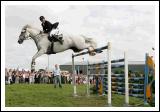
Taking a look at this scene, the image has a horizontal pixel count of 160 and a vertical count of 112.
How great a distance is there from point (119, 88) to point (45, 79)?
13950 mm

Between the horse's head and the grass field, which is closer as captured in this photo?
the grass field

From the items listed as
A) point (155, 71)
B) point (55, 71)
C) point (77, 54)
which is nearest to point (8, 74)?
point (55, 71)

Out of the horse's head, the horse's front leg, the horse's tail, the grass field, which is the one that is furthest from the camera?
the horse's head

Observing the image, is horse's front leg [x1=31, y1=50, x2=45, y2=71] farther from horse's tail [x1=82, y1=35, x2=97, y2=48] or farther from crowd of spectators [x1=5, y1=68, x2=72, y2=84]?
crowd of spectators [x1=5, y1=68, x2=72, y2=84]

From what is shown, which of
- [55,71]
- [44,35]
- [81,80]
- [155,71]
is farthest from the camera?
[81,80]

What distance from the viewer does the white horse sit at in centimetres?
1065

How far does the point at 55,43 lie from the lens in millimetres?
10641

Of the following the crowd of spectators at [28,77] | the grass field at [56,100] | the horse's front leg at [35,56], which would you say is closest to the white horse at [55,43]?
the horse's front leg at [35,56]

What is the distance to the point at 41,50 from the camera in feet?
34.7

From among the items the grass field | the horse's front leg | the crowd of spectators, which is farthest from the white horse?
the crowd of spectators

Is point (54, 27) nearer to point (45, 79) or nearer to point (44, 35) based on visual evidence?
point (44, 35)

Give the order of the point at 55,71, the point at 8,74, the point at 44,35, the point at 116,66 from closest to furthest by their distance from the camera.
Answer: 1. the point at 116,66
2. the point at 44,35
3. the point at 55,71
4. the point at 8,74

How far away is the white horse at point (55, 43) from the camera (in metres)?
10.6

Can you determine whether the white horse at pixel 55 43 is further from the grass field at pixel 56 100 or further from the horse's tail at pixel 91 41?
the grass field at pixel 56 100
